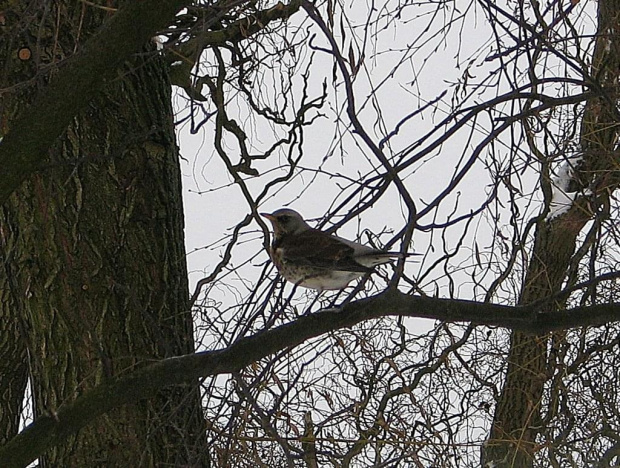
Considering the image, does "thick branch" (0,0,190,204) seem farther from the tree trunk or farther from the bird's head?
the bird's head

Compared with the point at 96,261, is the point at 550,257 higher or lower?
higher

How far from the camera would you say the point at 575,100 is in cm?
247

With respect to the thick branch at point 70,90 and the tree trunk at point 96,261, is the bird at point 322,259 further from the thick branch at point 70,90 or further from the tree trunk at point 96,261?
the thick branch at point 70,90

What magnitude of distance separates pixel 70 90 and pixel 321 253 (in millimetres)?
1281

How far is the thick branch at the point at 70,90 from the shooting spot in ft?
5.23

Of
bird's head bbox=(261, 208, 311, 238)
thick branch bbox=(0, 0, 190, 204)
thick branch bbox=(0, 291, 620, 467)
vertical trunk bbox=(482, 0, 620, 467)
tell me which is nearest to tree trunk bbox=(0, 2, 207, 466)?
thick branch bbox=(0, 291, 620, 467)

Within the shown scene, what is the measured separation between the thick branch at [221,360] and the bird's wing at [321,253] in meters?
0.46

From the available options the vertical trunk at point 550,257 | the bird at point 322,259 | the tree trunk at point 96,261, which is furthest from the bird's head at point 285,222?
the vertical trunk at point 550,257

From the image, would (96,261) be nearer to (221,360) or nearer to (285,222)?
(221,360)

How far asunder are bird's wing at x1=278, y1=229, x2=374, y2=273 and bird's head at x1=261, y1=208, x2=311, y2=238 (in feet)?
0.45

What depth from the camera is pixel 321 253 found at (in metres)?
2.75

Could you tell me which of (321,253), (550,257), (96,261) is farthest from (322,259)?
(550,257)

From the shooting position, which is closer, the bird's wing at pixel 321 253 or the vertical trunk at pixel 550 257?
the bird's wing at pixel 321 253

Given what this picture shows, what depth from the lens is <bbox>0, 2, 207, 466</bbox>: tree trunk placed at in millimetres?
2410
